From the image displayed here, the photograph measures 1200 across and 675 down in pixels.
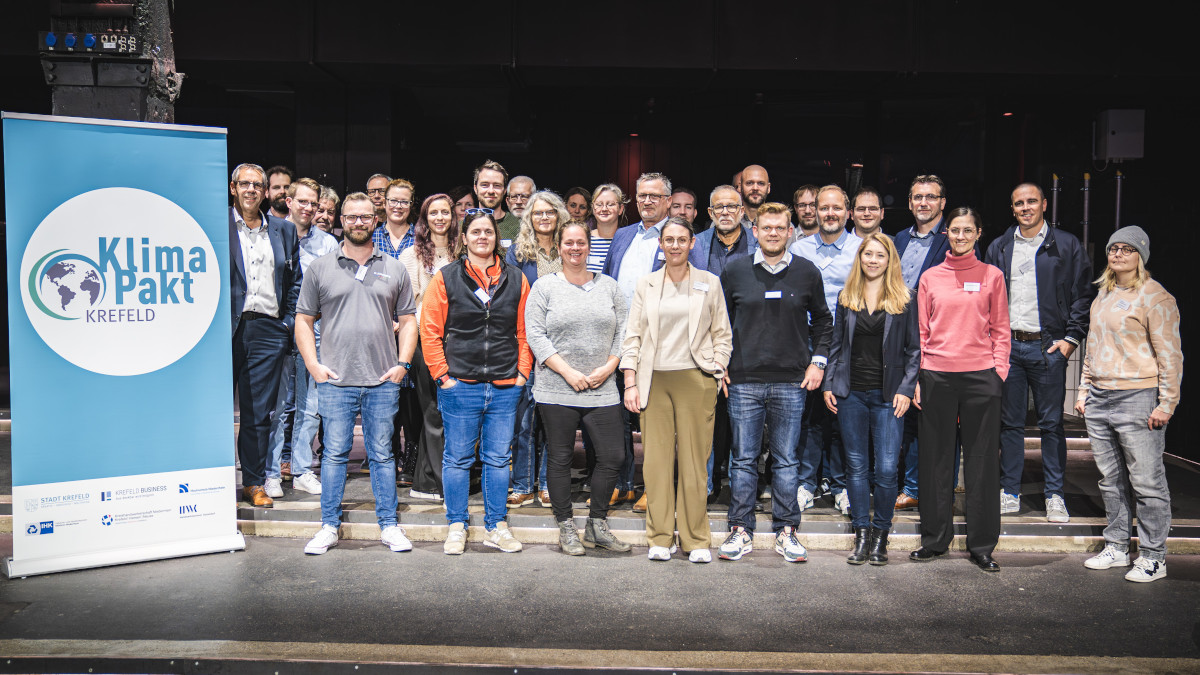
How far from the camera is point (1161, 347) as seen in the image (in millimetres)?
4805

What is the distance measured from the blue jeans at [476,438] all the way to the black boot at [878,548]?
6.97ft

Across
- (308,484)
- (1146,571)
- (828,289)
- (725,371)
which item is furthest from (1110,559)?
(308,484)

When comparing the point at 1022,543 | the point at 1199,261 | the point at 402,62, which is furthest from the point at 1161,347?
the point at 402,62

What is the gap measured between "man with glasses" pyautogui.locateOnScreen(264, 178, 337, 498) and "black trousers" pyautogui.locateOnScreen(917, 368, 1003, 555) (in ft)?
12.6

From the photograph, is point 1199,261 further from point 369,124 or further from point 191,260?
point 191,260

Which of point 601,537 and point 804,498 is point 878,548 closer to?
point 804,498

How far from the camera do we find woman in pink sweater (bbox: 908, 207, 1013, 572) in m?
4.92

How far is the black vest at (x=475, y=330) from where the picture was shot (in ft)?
16.5

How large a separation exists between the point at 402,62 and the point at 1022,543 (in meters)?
6.02

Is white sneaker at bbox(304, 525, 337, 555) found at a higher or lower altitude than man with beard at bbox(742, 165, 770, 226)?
lower

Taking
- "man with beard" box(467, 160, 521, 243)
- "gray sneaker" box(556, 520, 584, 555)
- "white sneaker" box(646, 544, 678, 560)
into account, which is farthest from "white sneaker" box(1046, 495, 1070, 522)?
"man with beard" box(467, 160, 521, 243)

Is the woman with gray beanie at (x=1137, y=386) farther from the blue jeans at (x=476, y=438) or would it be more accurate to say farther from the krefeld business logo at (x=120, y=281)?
the krefeld business logo at (x=120, y=281)

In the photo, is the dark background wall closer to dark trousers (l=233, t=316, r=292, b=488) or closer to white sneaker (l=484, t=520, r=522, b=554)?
dark trousers (l=233, t=316, r=292, b=488)

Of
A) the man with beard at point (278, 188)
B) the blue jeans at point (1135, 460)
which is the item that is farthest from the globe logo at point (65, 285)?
the blue jeans at point (1135, 460)
